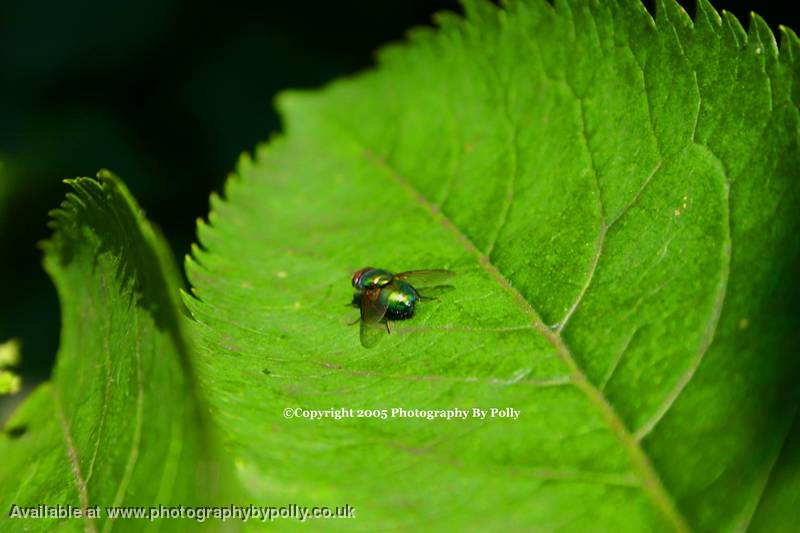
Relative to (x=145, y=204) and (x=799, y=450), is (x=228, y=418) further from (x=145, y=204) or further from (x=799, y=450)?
(x=145, y=204)

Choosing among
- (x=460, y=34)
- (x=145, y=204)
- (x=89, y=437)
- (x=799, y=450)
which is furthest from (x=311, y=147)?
(x=799, y=450)

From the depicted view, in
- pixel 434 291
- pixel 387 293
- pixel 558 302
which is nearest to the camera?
pixel 558 302

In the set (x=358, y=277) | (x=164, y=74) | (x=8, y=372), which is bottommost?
(x=8, y=372)

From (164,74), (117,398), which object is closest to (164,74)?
(164,74)

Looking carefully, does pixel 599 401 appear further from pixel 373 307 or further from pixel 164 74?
pixel 164 74

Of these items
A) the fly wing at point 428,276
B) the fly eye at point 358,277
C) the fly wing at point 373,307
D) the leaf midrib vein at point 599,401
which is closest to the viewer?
the leaf midrib vein at point 599,401

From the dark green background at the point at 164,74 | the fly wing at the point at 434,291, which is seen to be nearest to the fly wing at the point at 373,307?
the fly wing at the point at 434,291

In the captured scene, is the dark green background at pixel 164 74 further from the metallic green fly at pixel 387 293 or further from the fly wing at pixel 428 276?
the fly wing at pixel 428 276
